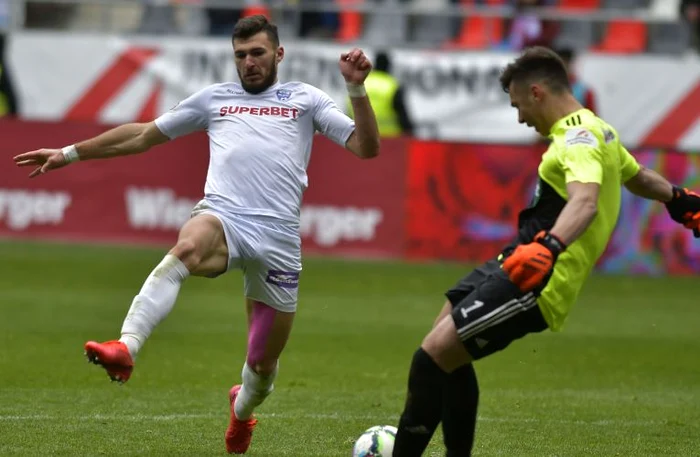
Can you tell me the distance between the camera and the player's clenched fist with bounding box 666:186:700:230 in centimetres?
727

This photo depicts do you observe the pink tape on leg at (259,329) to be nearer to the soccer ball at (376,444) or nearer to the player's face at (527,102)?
the soccer ball at (376,444)

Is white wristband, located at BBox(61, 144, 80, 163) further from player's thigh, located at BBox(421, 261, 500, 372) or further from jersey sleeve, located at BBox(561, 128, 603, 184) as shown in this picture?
jersey sleeve, located at BBox(561, 128, 603, 184)

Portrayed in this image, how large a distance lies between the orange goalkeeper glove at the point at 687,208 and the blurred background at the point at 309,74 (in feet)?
34.7

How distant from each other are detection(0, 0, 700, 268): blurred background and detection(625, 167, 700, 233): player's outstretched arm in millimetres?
10586

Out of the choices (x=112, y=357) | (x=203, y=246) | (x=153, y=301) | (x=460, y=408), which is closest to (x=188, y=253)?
(x=203, y=246)

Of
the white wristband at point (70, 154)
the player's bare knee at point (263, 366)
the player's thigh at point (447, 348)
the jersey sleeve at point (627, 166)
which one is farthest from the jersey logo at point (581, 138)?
the white wristband at point (70, 154)

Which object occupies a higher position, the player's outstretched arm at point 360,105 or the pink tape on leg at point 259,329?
the player's outstretched arm at point 360,105

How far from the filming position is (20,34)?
20828 millimetres

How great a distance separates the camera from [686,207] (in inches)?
287

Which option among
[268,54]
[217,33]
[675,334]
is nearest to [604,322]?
[675,334]

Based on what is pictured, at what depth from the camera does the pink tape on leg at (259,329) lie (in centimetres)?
750

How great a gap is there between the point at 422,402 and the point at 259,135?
1.91 m

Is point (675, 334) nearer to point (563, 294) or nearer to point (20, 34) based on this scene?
point (563, 294)

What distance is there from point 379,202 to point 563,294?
37.3ft
